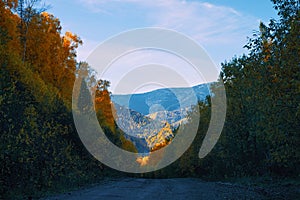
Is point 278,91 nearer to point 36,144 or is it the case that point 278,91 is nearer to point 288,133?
point 288,133

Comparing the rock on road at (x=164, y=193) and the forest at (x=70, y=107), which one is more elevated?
the forest at (x=70, y=107)

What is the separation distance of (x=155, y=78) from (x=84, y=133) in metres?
32.0

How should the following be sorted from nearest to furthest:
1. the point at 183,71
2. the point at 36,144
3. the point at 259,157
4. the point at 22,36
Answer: the point at 36,144, the point at 22,36, the point at 259,157, the point at 183,71

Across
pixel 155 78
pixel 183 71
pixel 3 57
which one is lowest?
pixel 3 57

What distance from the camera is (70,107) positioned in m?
31.7

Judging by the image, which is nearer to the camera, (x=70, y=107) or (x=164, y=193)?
(x=164, y=193)

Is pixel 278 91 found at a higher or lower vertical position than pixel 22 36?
lower

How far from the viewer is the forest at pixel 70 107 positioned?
13891 millimetres

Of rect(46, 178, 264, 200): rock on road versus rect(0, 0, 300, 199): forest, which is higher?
rect(0, 0, 300, 199): forest

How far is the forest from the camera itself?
45.6 ft

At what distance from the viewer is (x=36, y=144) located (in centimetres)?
2083

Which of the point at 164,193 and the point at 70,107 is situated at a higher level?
the point at 70,107

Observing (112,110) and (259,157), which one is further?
(112,110)

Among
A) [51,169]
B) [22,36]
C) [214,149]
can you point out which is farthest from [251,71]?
[214,149]
